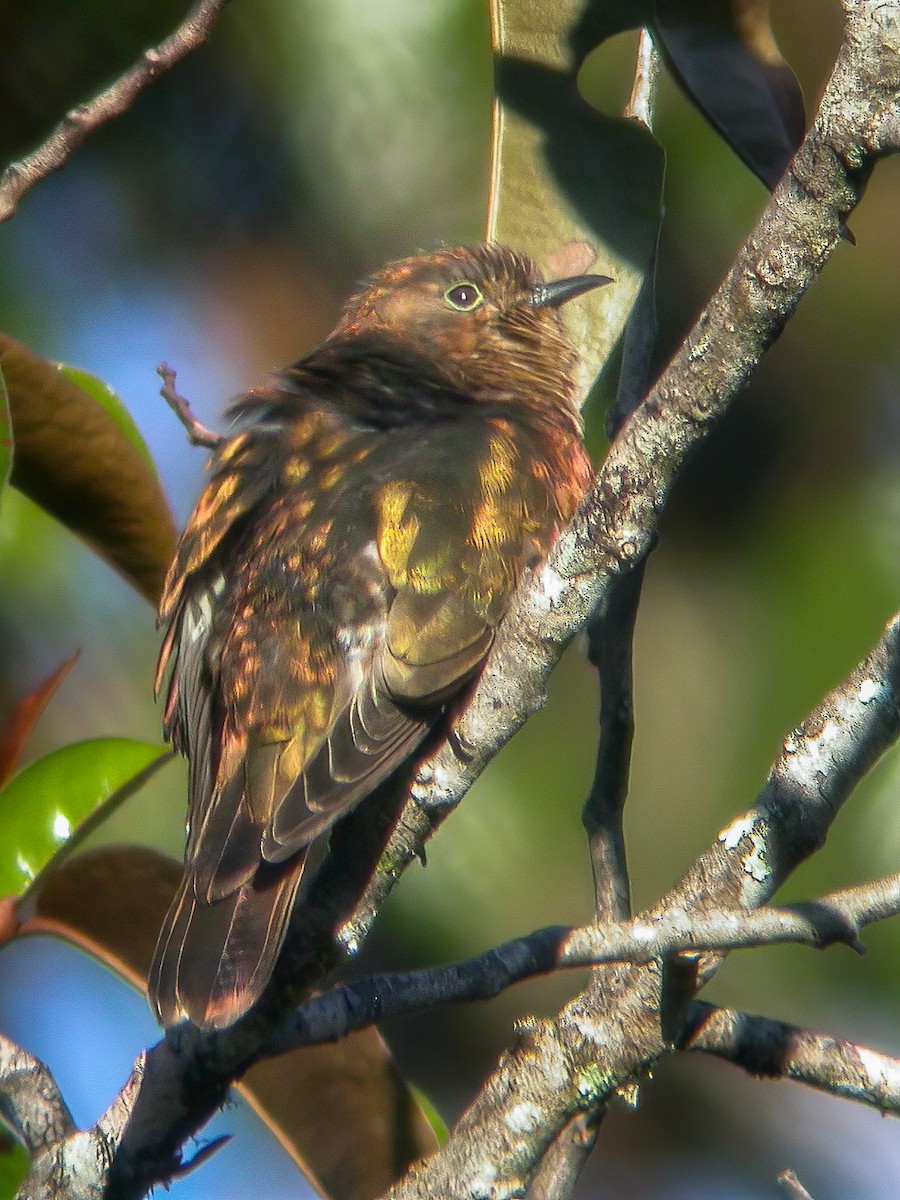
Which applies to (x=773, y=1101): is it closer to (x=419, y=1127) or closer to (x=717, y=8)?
(x=419, y=1127)

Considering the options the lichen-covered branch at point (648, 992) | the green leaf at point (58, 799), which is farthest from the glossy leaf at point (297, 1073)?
the lichen-covered branch at point (648, 992)

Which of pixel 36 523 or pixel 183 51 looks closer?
pixel 183 51

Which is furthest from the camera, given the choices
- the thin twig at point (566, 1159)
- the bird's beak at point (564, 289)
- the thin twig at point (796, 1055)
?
the bird's beak at point (564, 289)

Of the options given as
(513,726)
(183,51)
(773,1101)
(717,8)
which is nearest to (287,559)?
(513,726)

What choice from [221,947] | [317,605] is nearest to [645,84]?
[317,605]

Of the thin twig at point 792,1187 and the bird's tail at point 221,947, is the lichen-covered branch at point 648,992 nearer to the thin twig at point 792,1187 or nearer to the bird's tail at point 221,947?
the thin twig at point 792,1187
